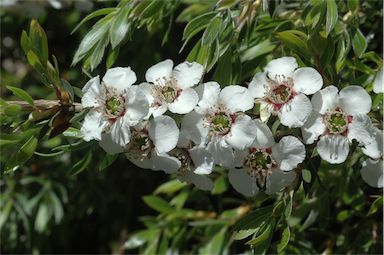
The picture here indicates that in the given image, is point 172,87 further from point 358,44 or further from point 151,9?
point 358,44

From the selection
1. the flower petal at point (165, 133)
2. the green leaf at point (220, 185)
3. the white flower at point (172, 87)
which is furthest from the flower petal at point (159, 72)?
the green leaf at point (220, 185)

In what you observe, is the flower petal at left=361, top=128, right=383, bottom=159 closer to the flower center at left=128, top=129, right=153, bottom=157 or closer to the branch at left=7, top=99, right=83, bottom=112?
the flower center at left=128, top=129, right=153, bottom=157

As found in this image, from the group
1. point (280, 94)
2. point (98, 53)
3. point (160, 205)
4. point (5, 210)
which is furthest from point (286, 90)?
point (5, 210)

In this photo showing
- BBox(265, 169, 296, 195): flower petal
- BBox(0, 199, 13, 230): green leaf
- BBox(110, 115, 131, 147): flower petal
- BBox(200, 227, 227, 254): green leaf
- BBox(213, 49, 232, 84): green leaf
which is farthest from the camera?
BBox(0, 199, 13, 230): green leaf

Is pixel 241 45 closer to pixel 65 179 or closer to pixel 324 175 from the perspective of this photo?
pixel 324 175

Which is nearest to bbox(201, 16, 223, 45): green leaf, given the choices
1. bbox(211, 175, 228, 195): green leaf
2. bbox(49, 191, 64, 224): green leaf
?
bbox(211, 175, 228, 195): green leaf

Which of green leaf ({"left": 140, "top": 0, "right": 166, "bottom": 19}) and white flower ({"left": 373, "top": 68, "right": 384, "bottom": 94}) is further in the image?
green leaf ({"left": 140, "top": 0, "right": 166, "bottom": 19})
